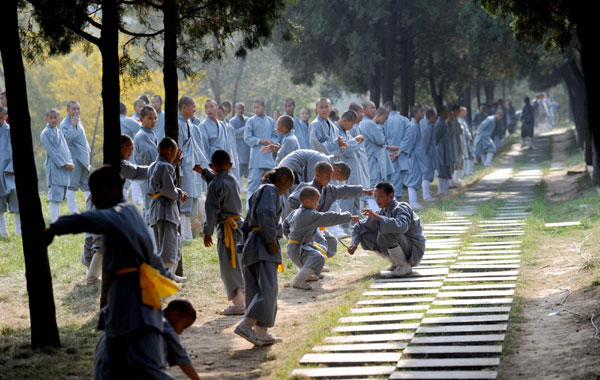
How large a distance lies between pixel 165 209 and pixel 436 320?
10.9 ft

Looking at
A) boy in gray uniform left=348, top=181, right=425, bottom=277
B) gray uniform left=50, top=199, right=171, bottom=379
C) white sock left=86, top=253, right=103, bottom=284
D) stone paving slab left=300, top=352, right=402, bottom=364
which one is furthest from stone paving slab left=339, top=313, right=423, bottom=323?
white sock left=86, top=253, right=103, bottom=284

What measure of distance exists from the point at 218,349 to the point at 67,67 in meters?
30.4

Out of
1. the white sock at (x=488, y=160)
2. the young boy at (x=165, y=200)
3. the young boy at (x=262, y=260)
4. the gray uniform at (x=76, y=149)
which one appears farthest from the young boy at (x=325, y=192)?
the white sock at (x=488, y=160)

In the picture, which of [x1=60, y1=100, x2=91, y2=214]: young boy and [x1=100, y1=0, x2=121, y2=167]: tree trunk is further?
[x1=60, y1=100, x2=91, y2=214]: young boy

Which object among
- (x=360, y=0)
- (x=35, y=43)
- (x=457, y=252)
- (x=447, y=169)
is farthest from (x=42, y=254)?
(x=360, y=0)

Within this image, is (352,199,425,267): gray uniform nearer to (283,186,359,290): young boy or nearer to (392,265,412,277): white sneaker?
(392,265,412,277): white sneaker

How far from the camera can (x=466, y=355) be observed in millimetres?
6781

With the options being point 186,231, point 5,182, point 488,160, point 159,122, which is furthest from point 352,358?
point 488,160

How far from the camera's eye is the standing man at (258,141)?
17672mm

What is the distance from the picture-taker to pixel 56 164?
1512 centimetres

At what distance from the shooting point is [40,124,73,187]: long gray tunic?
590 inches

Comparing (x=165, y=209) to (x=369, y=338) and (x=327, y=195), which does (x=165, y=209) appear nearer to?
(x=327, y=195)

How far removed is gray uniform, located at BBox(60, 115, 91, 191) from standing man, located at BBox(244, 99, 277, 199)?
3262 mm

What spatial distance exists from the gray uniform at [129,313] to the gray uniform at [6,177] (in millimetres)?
10027
